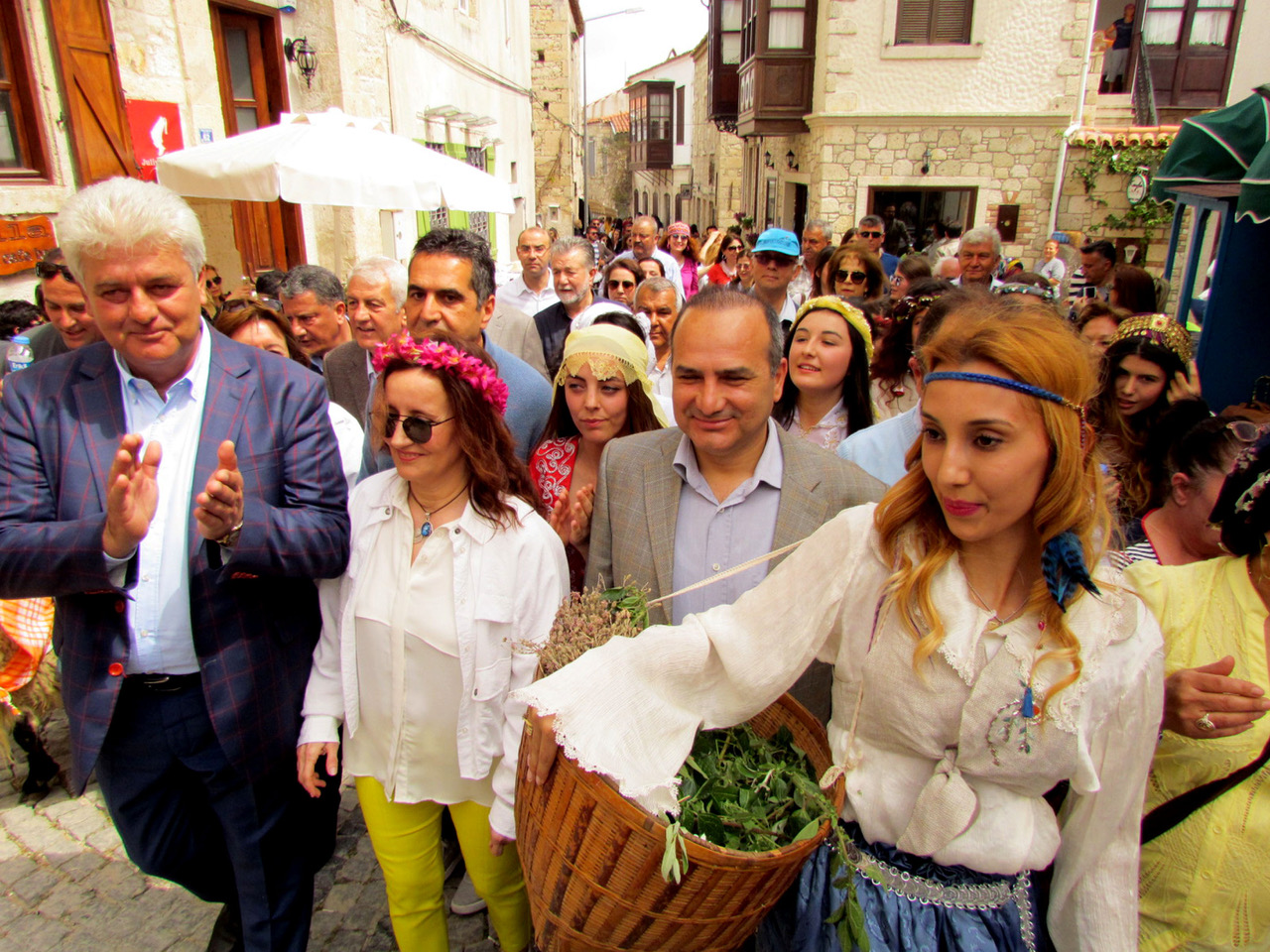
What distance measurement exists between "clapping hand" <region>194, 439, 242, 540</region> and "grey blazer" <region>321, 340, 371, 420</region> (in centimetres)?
213

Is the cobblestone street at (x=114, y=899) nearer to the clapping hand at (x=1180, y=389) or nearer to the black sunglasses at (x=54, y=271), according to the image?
the black sunglasses at (x=54, y=271)

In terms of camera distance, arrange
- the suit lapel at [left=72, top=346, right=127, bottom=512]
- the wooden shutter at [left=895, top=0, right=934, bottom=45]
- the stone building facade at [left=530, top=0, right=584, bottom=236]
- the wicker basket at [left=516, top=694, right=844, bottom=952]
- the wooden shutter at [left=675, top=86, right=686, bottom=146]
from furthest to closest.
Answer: the wooden shutter at [left=675, top=86, right=686, bottom=146]
the stone building facade at [left=530, top=0, right=584, bottom=236]
the wooden shutter at [left=895, top=0, right=934, bottom=45]
the suit lapel at [left=72, top=346, right=127, bottom=512]
the wicker basket at [left=516, top=694, right=844, bottom=952]

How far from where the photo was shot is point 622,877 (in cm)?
137

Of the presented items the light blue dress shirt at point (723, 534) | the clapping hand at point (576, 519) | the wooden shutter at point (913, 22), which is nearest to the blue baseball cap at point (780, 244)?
the clapping hand at point (576, 519)

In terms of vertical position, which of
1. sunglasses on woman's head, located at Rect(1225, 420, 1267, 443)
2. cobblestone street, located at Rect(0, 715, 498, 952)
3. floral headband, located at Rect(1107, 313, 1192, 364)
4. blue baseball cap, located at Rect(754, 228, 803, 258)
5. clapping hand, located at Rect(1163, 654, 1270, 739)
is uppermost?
blue baseball cap, located at Rect(754, 228, 803, 258)

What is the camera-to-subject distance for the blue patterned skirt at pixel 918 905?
1572 millimetres

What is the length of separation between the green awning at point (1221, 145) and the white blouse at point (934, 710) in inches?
215

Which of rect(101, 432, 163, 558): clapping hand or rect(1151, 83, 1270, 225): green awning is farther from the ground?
rect(1151, 83, 1270, 225): green awning

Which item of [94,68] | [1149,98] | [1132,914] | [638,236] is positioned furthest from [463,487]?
[1149,98]

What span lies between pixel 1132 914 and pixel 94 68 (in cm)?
801

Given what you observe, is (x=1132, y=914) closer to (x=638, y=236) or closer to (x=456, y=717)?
(x=456, y=717)

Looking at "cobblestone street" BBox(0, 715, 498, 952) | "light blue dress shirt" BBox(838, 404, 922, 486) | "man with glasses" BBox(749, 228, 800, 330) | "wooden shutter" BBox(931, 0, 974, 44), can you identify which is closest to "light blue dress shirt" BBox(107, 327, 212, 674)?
"cobblestone street" BBox(0, 715, 498, 952)

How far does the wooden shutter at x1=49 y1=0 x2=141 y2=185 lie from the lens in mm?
Result: 5770

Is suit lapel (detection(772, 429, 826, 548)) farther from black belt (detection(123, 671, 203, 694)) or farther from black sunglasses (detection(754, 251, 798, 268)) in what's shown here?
black sunglasses (detection(754, 251, 798, 268))
